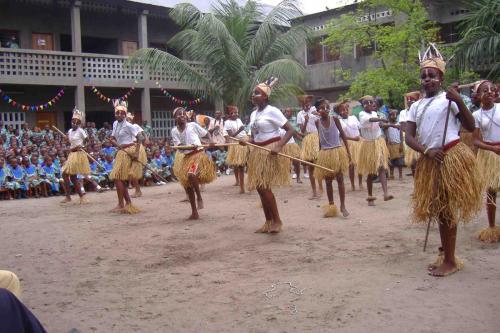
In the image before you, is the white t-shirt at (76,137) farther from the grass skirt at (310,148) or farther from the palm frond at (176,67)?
the palm frond at (176,67)

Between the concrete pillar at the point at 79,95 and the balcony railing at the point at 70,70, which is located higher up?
the balcony railing at the point at 70,70

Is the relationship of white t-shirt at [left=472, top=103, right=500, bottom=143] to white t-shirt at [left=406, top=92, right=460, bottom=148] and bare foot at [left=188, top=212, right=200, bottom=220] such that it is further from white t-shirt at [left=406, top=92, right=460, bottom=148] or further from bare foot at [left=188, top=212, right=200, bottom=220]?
bare foot at [left=188, top=212, right=200, bottom=220]

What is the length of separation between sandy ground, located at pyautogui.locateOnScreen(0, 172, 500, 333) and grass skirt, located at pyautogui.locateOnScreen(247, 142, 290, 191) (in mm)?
651

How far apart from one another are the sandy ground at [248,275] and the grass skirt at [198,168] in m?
0.62

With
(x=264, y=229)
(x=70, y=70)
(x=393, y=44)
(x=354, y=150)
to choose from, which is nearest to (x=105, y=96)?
(x=70, y=70)

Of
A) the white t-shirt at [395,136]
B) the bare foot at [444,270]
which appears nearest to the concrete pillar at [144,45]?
the white t-shirt at [395,136]

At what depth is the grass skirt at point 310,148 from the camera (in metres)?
10.5

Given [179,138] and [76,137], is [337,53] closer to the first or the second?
[76,137]

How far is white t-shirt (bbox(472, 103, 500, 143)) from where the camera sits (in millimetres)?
5523

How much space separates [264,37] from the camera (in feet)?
59.4

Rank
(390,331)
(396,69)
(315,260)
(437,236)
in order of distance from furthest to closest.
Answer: (396,69)
(437,236)
(315,260)
(390,331)

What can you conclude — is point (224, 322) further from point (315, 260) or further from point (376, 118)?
point (376, 118)

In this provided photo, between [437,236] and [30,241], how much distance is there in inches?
196

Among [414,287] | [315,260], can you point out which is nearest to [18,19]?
[315,260]
